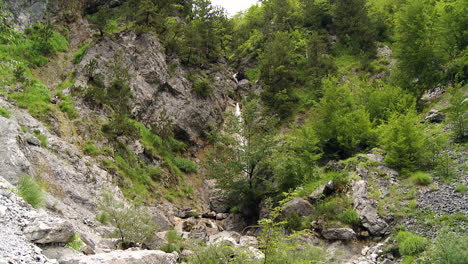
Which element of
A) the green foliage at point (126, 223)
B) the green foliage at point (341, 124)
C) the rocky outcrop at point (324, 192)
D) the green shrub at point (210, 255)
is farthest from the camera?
the green foliage at point (341, 124)

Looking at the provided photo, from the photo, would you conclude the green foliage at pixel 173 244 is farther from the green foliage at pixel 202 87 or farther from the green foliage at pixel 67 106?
the green foliage at pixel 202 87

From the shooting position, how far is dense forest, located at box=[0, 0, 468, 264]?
1229 cm

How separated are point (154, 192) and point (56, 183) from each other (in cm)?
730

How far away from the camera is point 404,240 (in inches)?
447

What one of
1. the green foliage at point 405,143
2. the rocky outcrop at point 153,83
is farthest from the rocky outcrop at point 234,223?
the green foliage at point 405,143

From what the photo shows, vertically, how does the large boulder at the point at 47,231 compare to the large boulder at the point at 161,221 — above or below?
above

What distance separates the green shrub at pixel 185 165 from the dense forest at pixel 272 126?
9cm

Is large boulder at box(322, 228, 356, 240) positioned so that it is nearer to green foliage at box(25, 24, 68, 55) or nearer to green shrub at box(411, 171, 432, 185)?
green shrub at box(411, 171, 432, 185)

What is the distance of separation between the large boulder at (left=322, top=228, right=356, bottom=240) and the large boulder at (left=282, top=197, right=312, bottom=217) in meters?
1.75

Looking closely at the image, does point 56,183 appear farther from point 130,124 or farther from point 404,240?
point 404,240

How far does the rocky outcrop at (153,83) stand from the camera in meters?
23.9

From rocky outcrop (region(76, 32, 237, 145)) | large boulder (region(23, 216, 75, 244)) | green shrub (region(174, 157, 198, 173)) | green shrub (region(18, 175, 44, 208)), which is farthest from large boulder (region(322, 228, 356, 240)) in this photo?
green shrub (region(174, 157, 198, 173))

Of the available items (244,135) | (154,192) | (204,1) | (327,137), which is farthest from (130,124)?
(204,1)

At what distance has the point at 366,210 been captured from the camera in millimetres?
13781
